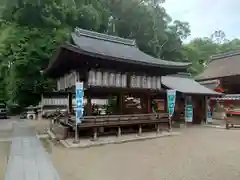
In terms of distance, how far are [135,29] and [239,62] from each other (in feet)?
50.4

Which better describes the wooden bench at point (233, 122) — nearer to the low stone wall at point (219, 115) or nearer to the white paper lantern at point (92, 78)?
the low stone wall at point (219, 115)

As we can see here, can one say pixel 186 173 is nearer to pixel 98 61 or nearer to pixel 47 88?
pixel 98 61

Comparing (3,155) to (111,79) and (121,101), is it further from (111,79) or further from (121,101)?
(121,101)

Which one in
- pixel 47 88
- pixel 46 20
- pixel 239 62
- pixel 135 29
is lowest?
pixel 47 88

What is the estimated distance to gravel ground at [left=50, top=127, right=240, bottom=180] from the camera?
5629 mm

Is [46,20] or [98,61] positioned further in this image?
[46,20]

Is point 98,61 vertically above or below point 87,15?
below

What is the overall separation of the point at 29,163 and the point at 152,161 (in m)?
3.58

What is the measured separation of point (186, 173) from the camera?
5.70 meters

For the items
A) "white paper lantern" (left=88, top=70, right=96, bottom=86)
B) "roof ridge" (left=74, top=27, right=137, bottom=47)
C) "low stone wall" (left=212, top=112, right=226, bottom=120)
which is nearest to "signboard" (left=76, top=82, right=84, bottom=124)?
"white paper lantern" (left=88, top=70, right=96, bottom=86)

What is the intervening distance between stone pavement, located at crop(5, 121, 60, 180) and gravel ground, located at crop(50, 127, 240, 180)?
29 centimetres

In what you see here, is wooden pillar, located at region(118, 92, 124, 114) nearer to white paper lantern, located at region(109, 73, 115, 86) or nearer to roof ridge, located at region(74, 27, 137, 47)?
white paper lantern, located at region(109, 73, 115, 86)

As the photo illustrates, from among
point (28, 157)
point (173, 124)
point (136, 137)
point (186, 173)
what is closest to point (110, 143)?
point (136, 137)

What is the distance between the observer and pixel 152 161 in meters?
6.97
